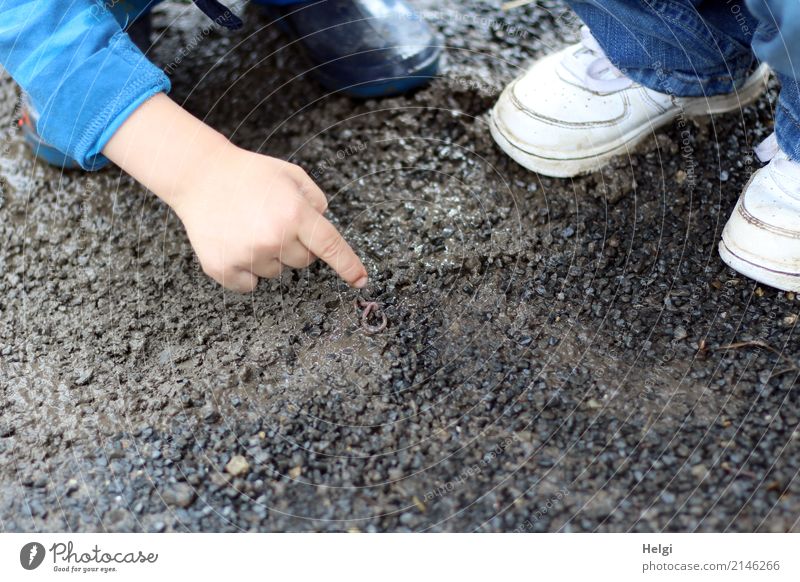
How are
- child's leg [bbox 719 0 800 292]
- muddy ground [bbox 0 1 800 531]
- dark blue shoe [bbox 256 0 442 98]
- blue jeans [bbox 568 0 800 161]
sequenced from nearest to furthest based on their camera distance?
muddy ground [bbox 0 1 800 531] < child's leg [bbox 719 0 800 292] < blue jeans [bbox 568 0 800 161] < dark blue shoe [bbox 256 0 442 98]

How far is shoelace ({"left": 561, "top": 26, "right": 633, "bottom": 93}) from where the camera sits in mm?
1212

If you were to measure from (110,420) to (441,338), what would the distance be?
1.41 feet

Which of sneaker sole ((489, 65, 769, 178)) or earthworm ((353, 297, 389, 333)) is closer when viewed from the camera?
earthworm ((353, 297, 389, 333))

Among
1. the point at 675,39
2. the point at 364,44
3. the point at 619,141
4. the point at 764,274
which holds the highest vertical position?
the point at 364,44

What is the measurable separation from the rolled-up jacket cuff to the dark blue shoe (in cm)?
44

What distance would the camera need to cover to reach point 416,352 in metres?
1.00

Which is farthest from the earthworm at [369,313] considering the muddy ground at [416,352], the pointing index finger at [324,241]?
the pointing index finger at [324,241]

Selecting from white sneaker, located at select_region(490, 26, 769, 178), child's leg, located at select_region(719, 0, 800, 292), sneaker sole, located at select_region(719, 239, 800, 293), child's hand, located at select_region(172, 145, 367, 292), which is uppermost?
child's hand, located at select_region(172, 145, 367, 292)

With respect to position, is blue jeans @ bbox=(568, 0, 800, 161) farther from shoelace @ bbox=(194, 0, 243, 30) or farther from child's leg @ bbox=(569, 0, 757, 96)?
shoelace @ bbox=(194, 0, 243, 30)

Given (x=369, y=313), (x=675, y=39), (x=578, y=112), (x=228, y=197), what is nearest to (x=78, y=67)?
(x=228, y=197)

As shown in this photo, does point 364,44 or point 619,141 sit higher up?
point 364,44

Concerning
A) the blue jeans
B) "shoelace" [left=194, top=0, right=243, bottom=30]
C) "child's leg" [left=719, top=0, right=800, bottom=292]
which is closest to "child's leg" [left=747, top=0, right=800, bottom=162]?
"child's leg" [left=719, top=0, right=800, bottom=292]

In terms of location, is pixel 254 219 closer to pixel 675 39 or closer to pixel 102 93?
pixel 102 93

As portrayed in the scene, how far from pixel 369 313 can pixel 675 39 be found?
61cm
